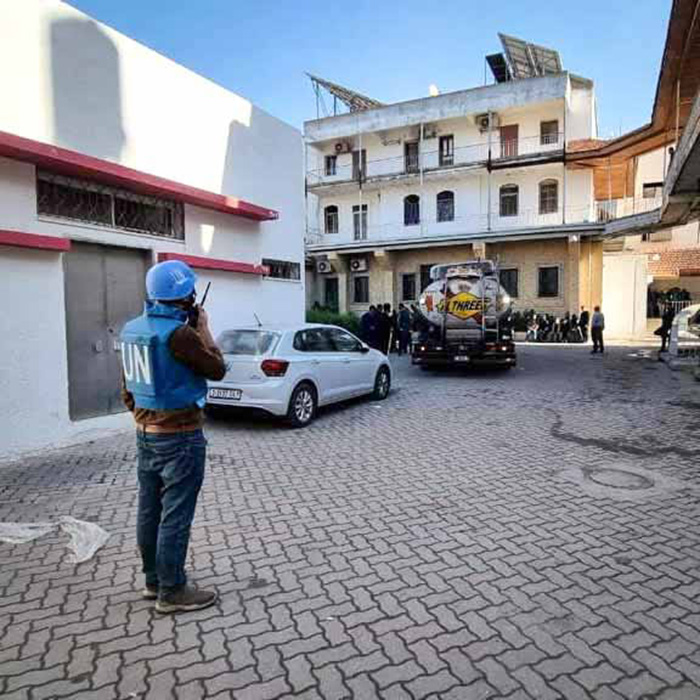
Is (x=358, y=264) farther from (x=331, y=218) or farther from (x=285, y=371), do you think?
(x=285, y=371)

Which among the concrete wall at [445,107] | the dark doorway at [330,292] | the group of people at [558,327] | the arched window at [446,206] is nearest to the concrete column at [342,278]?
the dark doorway at [330,292]

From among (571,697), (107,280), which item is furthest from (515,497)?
(107,280)

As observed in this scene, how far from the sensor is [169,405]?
2881 mm

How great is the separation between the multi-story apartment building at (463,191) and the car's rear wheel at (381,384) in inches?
678

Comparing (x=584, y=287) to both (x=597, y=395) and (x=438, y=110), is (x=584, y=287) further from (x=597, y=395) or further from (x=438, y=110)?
(x=597, y=395)

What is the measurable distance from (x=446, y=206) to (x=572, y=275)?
802cm

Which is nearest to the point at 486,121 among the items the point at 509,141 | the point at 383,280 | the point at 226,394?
the point at 509,141

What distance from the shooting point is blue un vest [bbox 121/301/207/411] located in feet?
9.30

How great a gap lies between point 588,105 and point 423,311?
19.8 m

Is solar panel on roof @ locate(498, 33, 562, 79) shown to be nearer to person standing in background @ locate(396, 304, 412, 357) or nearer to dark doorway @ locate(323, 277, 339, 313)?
dark doorway @ locate(323, 277, 339, 313)

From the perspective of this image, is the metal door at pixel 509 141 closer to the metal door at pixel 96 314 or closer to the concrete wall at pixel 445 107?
the concrete wall at pixel 445 107

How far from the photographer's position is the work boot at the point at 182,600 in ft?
10.00

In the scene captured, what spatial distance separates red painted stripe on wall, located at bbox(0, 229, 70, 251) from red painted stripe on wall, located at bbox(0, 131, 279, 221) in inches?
34.6

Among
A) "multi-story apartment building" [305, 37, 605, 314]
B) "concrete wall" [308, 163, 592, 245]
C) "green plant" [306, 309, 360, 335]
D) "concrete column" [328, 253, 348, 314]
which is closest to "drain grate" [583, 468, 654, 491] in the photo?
"green plant" [306, 309, 360, 335]
